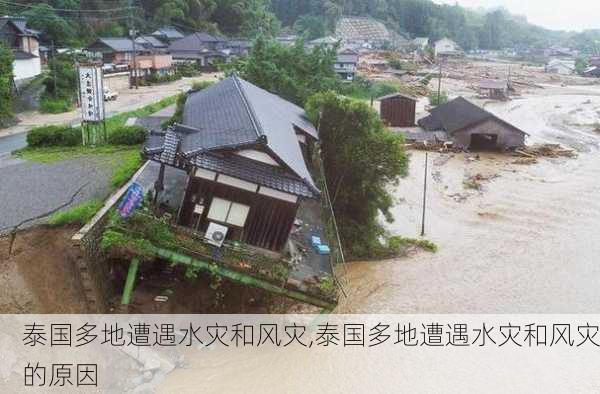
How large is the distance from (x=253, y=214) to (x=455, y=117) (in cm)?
3052

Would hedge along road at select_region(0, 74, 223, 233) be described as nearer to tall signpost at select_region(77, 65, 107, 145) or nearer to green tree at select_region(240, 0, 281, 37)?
tall signpost at select_region(77, 65, 107, 145)

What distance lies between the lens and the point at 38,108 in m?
39.2

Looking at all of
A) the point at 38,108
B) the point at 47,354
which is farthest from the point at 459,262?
the point at 38,108

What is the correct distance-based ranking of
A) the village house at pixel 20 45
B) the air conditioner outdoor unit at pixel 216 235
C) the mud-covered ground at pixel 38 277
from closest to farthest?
the mud-covered ground at pixel 38 277 < the air conditioner outdoor unit at pixel 216 235 < the village house at pixel 20 45

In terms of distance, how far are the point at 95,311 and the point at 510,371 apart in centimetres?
984

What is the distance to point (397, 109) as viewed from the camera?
147 ft

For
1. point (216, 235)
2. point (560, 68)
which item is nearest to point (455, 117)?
point (216, 235)

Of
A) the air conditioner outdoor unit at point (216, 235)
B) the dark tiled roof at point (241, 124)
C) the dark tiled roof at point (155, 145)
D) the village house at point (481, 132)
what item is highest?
the dark tiled roof at point (241, 124)

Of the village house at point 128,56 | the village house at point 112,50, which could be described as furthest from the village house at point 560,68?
the village house at point 112,50

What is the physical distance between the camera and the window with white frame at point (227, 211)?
1418 centimetres

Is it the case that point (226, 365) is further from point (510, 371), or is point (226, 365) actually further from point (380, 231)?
point (380, 231)

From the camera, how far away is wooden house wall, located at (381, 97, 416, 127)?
146ft

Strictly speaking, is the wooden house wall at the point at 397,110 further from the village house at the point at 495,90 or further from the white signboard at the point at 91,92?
the village house at the point at 495,90

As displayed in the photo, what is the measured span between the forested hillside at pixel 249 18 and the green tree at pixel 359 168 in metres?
26.5
